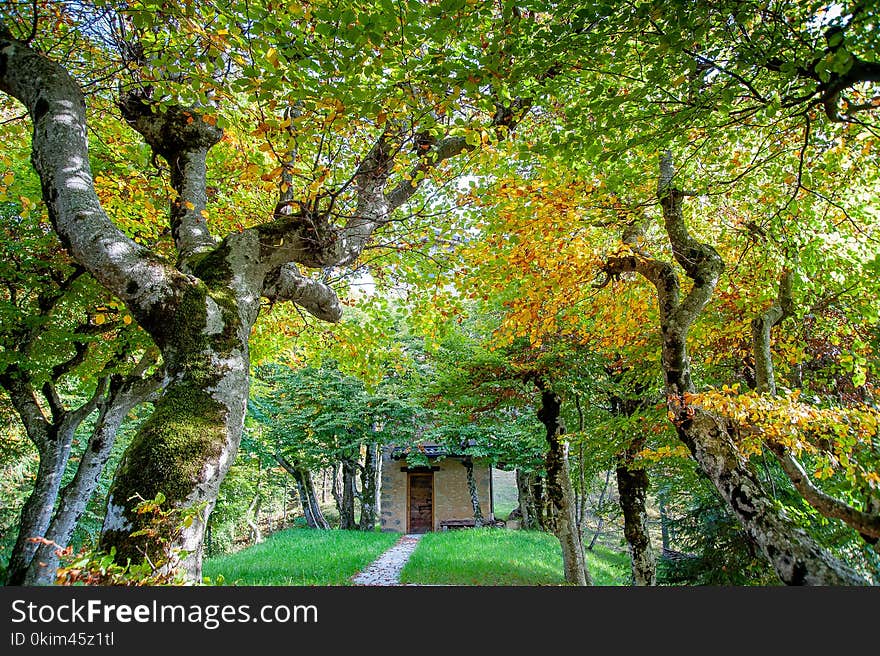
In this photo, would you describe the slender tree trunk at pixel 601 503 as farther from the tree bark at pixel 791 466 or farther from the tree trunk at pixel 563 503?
the tree bark at pixel 791 466

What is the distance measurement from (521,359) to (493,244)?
320 centimetres

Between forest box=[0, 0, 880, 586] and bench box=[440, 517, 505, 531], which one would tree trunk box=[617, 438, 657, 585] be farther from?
bench box=[440, 517, 505, 531]

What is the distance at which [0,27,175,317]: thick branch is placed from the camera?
11.0ft

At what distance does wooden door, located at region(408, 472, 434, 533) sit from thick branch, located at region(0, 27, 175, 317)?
20652mm

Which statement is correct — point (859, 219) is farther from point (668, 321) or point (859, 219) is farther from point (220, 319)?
point (220, 319)

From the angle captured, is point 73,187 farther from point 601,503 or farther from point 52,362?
point 601,503

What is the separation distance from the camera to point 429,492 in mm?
22438

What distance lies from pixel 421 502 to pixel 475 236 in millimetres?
17724

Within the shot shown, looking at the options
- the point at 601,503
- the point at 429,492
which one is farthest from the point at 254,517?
the point at 601,503

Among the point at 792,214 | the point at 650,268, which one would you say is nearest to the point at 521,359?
the point at 650,268

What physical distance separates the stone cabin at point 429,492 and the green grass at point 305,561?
329 centimetres

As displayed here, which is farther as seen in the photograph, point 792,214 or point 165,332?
point 792,214

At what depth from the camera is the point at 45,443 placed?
8.28 metres

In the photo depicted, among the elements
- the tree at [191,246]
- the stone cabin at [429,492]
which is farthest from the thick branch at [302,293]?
the stone cabin at [429,492]
